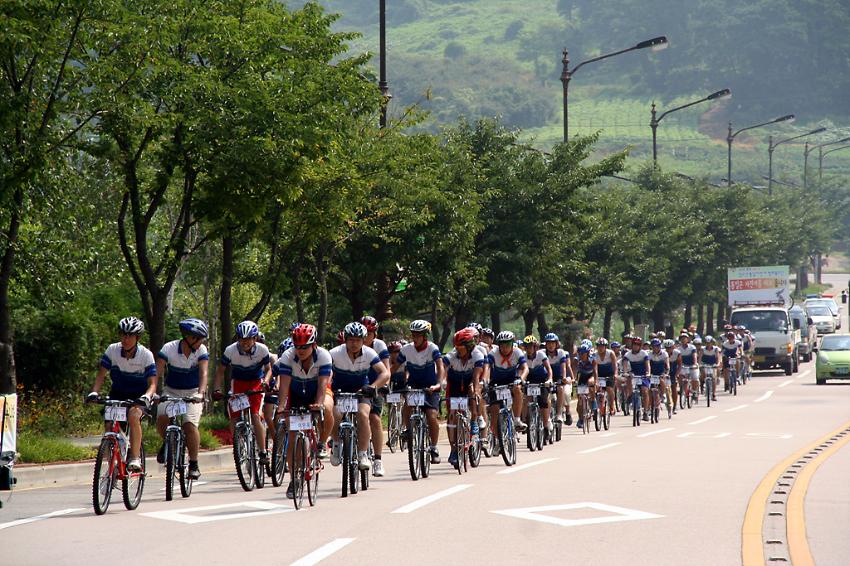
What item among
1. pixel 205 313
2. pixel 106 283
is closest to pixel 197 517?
pixel 106 283

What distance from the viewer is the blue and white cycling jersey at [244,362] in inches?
626

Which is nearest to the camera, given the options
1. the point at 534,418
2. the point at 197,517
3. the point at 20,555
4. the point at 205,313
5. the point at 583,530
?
the point at 20,555

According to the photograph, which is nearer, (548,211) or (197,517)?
(197,517)

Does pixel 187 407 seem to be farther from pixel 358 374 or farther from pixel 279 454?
pixel 358 374

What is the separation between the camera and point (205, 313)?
35094 mm

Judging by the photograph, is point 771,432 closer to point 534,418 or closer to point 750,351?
point 534,418

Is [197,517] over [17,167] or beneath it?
beneath

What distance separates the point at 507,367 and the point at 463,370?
6.57ft

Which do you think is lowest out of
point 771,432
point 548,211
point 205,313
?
point 771,432

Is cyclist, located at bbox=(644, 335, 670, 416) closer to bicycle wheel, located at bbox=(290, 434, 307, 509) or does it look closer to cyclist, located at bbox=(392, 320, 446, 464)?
cyclist, located at bbox=(392, 320, 446, 464)

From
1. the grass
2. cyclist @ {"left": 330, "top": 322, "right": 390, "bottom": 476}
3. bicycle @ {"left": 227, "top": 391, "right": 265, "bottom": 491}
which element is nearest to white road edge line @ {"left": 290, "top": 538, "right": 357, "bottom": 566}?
cyclist @ {"left": 330, "top": 322, "right": 390, "bottom": 476}

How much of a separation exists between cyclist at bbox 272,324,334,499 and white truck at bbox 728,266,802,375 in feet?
136

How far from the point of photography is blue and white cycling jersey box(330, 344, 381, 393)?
1504cm

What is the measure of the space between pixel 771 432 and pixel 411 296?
10.1 meters
